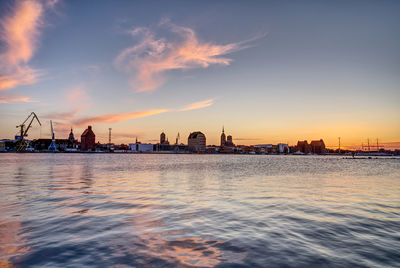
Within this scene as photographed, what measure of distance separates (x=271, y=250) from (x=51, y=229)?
30.7ft

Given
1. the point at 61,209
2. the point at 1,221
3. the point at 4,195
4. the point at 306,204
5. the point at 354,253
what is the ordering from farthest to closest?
the point at 4,195
the point at 306,204
the point at 61,209
the point at 1,221
the point at 354,253

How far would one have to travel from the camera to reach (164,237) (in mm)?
9984

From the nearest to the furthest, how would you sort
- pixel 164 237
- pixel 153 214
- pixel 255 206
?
pixel 164 237 < pixel 153 214 < pixel 255 206

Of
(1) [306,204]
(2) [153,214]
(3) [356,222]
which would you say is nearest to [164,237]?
(2) [153,214]

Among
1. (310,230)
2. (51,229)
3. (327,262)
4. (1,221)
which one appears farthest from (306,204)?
(1,221)

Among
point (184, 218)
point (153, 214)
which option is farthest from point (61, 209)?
point (184, 218)

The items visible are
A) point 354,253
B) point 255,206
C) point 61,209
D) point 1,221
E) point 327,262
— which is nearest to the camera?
point 327,262

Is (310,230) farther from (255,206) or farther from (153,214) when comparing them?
(153,214)

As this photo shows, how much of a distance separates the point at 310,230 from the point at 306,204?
723cm

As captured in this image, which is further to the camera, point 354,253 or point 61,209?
point 61,209

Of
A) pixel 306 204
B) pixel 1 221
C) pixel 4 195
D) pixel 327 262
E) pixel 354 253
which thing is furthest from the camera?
pixel 4 195

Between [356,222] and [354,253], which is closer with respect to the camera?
[354,253]

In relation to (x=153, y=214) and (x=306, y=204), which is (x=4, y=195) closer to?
(x=153, y=214)

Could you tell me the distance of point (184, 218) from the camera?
13.4 metres
